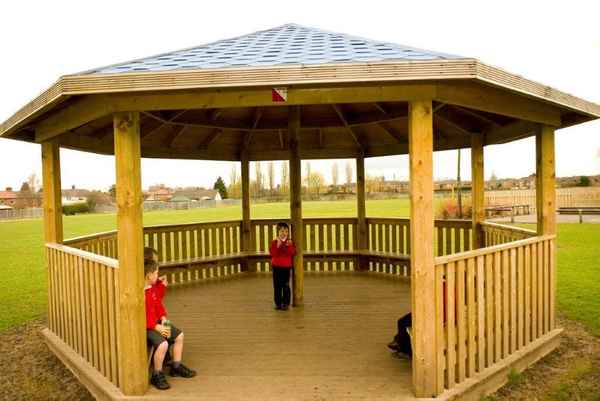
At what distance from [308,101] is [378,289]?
513 cm

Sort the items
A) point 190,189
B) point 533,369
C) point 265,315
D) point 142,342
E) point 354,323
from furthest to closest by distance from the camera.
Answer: point 190,189, point 265,315, point 354,323, point 533,369, point 142,342

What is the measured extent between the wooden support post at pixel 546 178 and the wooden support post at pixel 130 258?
4689 mm

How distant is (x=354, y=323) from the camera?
20.9ft

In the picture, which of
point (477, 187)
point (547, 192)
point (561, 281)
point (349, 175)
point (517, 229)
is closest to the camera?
point (547, 192)

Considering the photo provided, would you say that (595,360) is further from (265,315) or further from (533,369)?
(265,315)

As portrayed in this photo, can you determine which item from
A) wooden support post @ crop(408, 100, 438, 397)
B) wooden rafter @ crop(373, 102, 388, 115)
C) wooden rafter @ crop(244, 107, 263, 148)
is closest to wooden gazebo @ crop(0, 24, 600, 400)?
wooden support post @ crop(408, 100, 438, 397)

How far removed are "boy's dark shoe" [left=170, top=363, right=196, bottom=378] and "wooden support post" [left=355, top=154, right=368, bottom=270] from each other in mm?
6082

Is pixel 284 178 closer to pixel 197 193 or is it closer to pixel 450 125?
pixel 197 193

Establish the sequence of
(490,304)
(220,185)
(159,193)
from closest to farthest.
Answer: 1. (490,304)
2. (220,185)
3. (159,193)

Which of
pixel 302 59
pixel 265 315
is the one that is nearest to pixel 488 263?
pixel 302 59

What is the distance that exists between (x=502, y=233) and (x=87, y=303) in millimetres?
5527

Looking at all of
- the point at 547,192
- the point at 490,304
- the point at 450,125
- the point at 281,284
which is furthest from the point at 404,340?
the point at 450,125

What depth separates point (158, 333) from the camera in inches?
180

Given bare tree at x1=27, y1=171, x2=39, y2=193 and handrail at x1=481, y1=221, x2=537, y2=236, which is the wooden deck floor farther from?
bare tree at x1=27, y1=171, x2=39, y2=193
